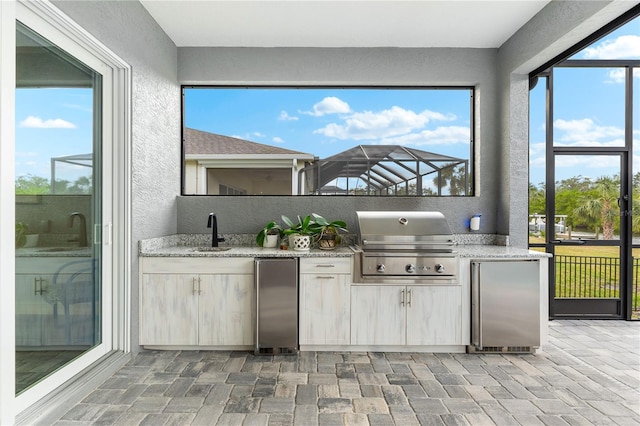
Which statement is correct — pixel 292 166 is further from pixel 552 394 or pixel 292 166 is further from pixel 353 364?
pixel 552 394

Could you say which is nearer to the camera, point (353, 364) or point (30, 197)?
point (30, 197)

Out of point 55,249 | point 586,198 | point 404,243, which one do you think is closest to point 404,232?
point 404,243

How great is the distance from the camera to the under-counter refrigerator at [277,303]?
9.75 feet

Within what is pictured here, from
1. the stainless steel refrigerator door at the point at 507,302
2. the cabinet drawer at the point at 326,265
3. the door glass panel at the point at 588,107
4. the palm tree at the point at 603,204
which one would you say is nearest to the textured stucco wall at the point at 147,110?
the cabinet drawer at the point at 326,265

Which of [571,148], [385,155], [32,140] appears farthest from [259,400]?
[571,148]

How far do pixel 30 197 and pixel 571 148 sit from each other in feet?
14.9

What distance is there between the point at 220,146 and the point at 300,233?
1.31 m

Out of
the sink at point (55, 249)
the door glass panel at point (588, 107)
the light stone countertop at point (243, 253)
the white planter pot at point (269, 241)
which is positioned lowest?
the light stone countertop at point (243, 253)

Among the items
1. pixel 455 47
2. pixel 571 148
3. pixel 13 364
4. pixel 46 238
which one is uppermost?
pixel 455 47

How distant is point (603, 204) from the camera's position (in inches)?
150

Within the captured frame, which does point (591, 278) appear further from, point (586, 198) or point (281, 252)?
point (281, 252)

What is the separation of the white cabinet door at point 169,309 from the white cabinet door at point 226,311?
8 cm

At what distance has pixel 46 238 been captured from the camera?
2.09 metres

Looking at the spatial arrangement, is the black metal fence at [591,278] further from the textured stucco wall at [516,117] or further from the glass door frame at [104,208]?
the glass door frame at [104,208]
